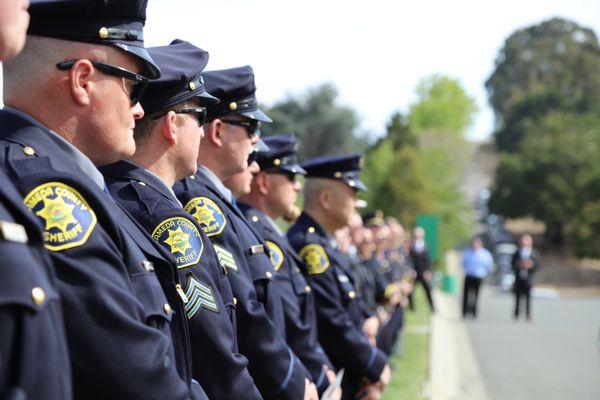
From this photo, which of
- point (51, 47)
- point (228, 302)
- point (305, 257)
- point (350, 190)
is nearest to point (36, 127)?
point (51, 47)

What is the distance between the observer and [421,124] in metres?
75.4

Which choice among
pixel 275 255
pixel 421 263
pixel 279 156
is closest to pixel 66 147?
pixel 275 255

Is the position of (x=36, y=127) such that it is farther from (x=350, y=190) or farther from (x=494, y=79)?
(x=494, y=79)

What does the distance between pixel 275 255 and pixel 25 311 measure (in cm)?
282

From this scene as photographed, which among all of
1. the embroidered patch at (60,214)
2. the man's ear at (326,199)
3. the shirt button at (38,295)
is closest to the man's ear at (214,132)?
the embroidered patch at (60,214)

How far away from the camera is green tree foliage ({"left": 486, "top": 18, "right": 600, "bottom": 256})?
55.2 metres

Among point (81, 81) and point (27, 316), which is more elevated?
point (81, 81)

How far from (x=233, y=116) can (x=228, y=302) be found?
1.23m

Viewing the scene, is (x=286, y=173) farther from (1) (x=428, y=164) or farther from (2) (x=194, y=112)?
(1) (x=428, y=164)

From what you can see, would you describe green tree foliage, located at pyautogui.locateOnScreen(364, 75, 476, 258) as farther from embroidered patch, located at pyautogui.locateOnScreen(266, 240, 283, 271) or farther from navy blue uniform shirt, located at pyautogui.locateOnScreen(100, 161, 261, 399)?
navy blue uniform shirt, located at pyautogui.locateOnScreen(100, 161, 261, 399)

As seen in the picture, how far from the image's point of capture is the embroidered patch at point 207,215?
346 centimetres

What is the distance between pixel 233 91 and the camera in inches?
163

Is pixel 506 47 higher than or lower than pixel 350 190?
higher

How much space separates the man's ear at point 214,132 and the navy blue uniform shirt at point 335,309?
1545mm
